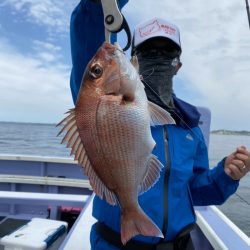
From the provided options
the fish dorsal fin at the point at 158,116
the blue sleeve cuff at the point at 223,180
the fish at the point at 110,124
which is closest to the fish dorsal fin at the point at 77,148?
the fish at the point at 110,124

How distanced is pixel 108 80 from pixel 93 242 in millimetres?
993

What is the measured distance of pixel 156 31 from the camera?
1840mm

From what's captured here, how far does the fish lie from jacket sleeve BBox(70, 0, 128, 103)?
386mm

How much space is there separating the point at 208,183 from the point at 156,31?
92 cm

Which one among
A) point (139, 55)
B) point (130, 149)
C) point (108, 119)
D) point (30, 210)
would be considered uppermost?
point (139, 55)

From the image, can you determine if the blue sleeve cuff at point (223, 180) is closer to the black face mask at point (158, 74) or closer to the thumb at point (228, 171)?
the thumb at point (228, 171)

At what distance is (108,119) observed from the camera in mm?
1268

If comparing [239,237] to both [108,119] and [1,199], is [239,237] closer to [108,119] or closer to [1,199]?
[108,119]

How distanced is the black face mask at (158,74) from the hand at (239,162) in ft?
1.43

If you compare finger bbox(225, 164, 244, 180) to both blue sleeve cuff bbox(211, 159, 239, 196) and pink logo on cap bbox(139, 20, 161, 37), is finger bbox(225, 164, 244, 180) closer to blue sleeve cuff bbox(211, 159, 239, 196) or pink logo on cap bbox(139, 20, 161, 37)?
blue sleeve cuff bbox(211, 159, 239, 196)

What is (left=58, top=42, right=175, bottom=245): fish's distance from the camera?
1266 millimetres

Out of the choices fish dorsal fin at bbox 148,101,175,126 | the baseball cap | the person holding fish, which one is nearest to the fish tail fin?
the person holding fish

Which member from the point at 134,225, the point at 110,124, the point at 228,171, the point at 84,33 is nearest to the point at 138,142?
the point at 110,124

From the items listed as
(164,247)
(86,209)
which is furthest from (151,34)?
(86,209)
